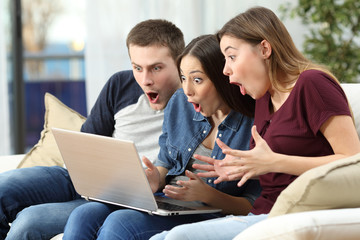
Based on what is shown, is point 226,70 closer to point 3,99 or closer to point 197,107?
point 197,107

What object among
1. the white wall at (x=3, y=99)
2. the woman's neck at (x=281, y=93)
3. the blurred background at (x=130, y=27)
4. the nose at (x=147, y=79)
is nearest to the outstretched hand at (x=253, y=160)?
the woman's neck at (x=281, y=93)

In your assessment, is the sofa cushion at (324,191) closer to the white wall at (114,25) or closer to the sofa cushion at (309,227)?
the sofa cushion at (309,227)

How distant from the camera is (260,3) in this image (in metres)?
4.27

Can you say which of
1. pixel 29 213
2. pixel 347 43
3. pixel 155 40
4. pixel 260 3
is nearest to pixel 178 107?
pixel 155 40

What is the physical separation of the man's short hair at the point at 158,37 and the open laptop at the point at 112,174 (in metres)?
0.58

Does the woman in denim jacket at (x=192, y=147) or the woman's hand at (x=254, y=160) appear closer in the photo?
the woman's hand at (x=254, y=160)

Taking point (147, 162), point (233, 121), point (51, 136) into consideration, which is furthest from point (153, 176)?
point (51, 136)

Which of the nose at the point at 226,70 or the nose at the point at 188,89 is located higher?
the nose at the point at 226,70

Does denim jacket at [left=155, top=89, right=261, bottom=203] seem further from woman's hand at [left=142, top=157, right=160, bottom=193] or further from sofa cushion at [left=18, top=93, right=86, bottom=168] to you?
sofa cushion at [left=18, top=93, right=86, bottom=168]

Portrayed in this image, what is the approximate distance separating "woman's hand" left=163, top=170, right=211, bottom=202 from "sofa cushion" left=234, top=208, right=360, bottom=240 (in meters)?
0.50

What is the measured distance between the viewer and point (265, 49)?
162cm

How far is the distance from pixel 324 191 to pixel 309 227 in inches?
4.2

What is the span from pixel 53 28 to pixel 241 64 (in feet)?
17.5

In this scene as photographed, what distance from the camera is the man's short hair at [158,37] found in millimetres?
2127
